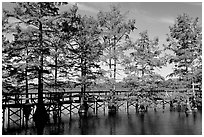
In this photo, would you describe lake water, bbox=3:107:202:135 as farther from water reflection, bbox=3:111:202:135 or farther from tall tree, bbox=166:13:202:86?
tall tree, bbox=166:13:202:86

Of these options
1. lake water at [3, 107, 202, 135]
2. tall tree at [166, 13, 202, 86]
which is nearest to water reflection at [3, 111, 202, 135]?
lake water at [3, 107, 202, 135]

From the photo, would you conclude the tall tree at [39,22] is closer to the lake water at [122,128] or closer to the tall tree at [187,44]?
the lake water at [122,128]

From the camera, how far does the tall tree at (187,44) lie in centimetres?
2789

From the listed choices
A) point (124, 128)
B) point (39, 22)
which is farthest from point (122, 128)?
point (39, 22)

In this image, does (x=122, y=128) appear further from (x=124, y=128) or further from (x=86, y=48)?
(x=86, y=48)

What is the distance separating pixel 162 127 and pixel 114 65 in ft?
35.7

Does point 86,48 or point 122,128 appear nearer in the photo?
point 122,128

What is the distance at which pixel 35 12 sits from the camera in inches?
888

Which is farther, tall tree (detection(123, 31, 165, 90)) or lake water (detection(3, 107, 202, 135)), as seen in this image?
tall tree (detection(123, 31, 165, 90))

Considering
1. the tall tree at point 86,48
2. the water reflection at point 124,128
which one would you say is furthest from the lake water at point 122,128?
the tall tree at point 86,48

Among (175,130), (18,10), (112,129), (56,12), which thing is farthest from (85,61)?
(175,130)

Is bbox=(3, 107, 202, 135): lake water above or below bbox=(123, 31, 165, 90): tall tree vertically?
below

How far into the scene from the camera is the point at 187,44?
28.1 meters

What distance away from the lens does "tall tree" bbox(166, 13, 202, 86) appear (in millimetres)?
27891
